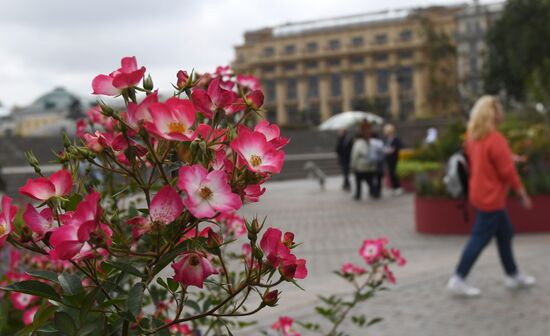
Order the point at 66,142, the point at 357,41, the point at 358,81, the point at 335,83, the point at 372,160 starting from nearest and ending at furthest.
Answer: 1. the point at 66,142
2. the point at 372,160
3. the point at 357,41
4. the point at 358,81
5. the point at 335,83

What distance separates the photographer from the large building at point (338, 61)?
10850cm

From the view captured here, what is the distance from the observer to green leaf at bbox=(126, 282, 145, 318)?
4.51 feet

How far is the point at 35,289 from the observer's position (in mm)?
1399

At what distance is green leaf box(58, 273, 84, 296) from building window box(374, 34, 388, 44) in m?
111

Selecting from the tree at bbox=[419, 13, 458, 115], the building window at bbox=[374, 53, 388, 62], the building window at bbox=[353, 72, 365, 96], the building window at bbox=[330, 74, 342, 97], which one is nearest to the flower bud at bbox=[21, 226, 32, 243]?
the tree at bbox=[419, 13, 458, 115]

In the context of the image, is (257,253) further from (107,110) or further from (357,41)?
(357,41)

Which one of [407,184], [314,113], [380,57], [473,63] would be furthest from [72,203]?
[314,113]

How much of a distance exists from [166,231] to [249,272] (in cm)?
18

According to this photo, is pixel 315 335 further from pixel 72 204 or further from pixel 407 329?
pixel 72 204

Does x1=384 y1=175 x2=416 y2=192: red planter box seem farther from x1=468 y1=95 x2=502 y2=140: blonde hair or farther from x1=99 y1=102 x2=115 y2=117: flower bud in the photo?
x1=99 y1=102 x2=115 y2=117: flower bud

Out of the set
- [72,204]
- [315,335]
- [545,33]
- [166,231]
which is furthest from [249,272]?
[545,33]

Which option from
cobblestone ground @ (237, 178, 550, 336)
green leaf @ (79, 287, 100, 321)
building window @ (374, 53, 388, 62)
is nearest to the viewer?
green leaf @ (79, 287, 100, 321)

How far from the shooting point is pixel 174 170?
140 cm

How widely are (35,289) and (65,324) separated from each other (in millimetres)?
81
